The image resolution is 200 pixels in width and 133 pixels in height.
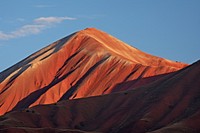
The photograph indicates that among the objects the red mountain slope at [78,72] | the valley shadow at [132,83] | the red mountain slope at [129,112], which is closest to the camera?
the red mountain slope at [129,112]

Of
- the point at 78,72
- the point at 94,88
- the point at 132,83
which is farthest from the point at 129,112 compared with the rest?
the point at 78,72

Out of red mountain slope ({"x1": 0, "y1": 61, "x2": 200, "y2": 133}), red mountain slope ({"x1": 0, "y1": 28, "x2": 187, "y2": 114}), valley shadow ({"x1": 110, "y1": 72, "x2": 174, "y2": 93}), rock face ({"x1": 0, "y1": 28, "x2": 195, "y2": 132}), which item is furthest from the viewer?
A: red mountain slope ({"x1": 0, "y1": 28, "x2": 187, "y2": 114})

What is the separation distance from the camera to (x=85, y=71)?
163 meters

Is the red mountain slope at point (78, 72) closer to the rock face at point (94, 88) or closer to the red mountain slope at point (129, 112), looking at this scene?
the rock face at point (94, 88)

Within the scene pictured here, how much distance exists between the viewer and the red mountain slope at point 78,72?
499ft

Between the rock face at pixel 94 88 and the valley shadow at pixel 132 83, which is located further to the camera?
the valley shadow at pixel 132 83

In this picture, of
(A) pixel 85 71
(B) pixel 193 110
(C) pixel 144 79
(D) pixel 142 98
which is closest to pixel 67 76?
(A) pixel 85 71

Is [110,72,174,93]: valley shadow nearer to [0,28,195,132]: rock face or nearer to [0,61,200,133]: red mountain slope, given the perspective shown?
[0,28,195,132]: rock face

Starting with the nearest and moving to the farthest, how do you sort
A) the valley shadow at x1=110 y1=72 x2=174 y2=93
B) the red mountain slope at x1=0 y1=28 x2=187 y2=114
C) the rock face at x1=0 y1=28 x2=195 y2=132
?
the rock face at x1=0 y1=28 x2=195 y2=132 < the valley shadow at x1=110 y1=72 x2=174 y2=93 < the red mountain slope at x1=0 y1=28 x2=187 y2=114

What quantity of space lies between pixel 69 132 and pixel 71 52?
93747mm

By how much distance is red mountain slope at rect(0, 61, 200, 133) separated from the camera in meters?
95.1

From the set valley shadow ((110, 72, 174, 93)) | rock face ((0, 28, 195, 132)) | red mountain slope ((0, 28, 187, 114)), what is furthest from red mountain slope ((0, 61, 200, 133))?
red mountain slope ((0, 28, 187, 114))

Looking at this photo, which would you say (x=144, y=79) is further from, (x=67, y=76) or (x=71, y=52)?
(x=71, y=52)

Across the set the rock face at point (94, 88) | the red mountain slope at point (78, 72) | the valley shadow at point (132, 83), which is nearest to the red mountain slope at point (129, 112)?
the rock face at point (94, 88)
